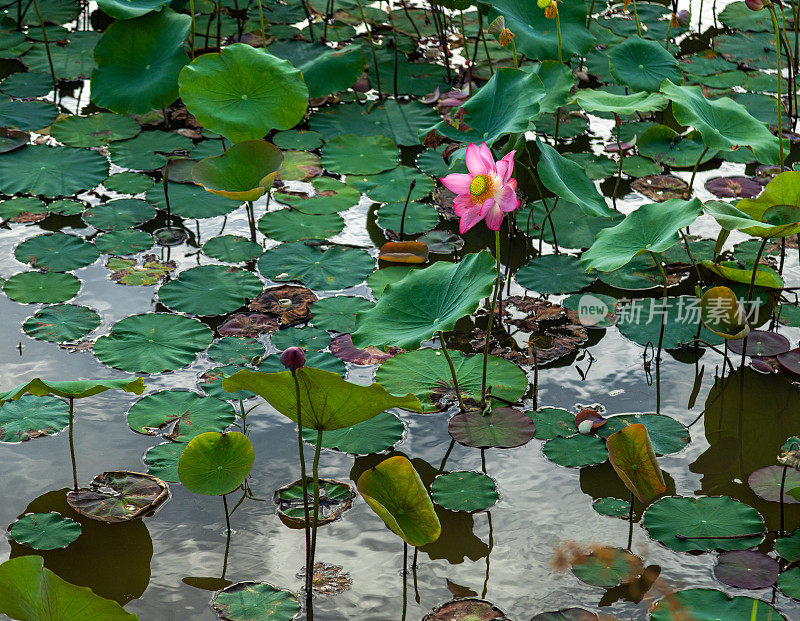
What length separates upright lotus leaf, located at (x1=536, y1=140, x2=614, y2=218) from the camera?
3.57 metres

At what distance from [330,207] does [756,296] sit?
1.94m

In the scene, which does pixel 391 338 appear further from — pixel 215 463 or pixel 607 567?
pixel 607 567

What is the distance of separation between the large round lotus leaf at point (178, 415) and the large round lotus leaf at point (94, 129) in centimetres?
211

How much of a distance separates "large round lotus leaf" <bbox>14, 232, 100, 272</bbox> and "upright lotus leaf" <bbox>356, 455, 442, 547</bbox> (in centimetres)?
215

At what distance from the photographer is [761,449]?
10.3 ft

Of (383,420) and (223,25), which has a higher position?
(223,25)

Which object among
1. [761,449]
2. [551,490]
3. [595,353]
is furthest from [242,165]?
[761,449]

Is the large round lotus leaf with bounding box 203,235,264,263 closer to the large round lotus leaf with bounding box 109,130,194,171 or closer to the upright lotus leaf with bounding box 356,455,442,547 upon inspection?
the large round lotus leaf with bounding box 109,130,194,171

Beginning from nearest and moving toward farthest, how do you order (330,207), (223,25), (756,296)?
1. (756,296)
2. (330,207)
3. (223,25)

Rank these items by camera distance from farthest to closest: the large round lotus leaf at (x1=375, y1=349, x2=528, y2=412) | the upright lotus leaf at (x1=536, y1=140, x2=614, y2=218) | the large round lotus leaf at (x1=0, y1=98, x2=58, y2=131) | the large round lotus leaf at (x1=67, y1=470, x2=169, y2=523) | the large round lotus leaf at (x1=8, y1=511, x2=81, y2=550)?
the large round lotus leaf at (x1=0, y1=98, x2=58, y2=131) → the upright lotus leaf at (x1=536, y1=140, x2=614, y2=218) → the large round lotus leaf at (x1=375, y1=349, x2=528, y2=412) → the large round lotus leaf at (x1=67, y1=470, x2=169, y2=523) → the large round lotus leaf at (x1=8, y1=511, x2=81, y2=550)

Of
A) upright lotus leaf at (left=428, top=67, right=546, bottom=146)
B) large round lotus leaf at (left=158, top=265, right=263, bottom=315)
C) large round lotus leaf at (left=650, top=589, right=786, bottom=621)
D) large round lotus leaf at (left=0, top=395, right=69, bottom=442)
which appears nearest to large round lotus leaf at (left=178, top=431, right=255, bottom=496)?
large round lotus leaf at (left=0, top=395, right=69, bottom=442)

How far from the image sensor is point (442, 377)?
11.0 feet

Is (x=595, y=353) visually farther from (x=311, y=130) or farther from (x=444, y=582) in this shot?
(x=311, y=130)

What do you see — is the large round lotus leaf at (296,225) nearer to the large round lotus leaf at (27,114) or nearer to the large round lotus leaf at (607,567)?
the large round lotus leaf at (27,114)
